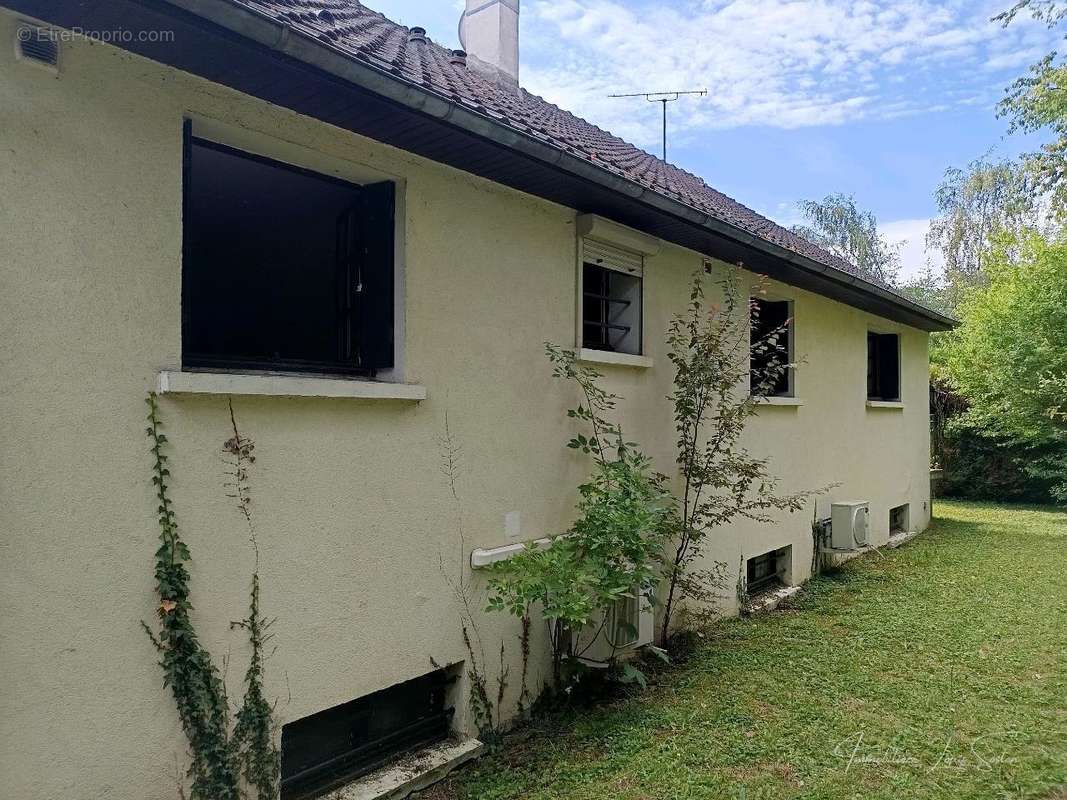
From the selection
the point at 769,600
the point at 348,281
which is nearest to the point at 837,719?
the point at 769,600

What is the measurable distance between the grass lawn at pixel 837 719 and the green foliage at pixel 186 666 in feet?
4.21

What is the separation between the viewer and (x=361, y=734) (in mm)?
4078

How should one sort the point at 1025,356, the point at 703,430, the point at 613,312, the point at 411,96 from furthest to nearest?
the point at 1025,356, the point at 703,430, the point at 613,312, the point at 411,96

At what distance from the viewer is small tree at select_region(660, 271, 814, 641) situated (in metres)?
6.37

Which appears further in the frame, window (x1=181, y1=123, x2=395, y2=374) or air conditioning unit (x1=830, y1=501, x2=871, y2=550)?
air conditioning unit (x1=830, y1=501, x2=871, y2=550)

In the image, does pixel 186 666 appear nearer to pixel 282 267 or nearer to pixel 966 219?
pixel 282 267

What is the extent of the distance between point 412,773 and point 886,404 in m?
10.3

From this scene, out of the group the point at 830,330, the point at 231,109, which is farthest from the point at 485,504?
the point at 830,330

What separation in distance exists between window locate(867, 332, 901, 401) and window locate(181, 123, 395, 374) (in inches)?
405

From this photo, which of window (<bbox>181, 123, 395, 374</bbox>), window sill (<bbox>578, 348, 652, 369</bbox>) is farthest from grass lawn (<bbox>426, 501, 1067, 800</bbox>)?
window (<bbox>181, 123, 395, 374</bbox>)

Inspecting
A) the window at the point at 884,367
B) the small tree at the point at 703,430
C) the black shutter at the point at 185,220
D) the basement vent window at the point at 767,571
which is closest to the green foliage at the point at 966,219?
the window at the point at 884,367

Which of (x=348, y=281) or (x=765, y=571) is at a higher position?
(x=348, y=281)

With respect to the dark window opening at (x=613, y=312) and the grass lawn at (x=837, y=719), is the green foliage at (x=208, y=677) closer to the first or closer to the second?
the grass lawn at (x=837, y=719)

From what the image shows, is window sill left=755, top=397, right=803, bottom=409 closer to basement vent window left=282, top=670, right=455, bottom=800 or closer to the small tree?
the small tree
